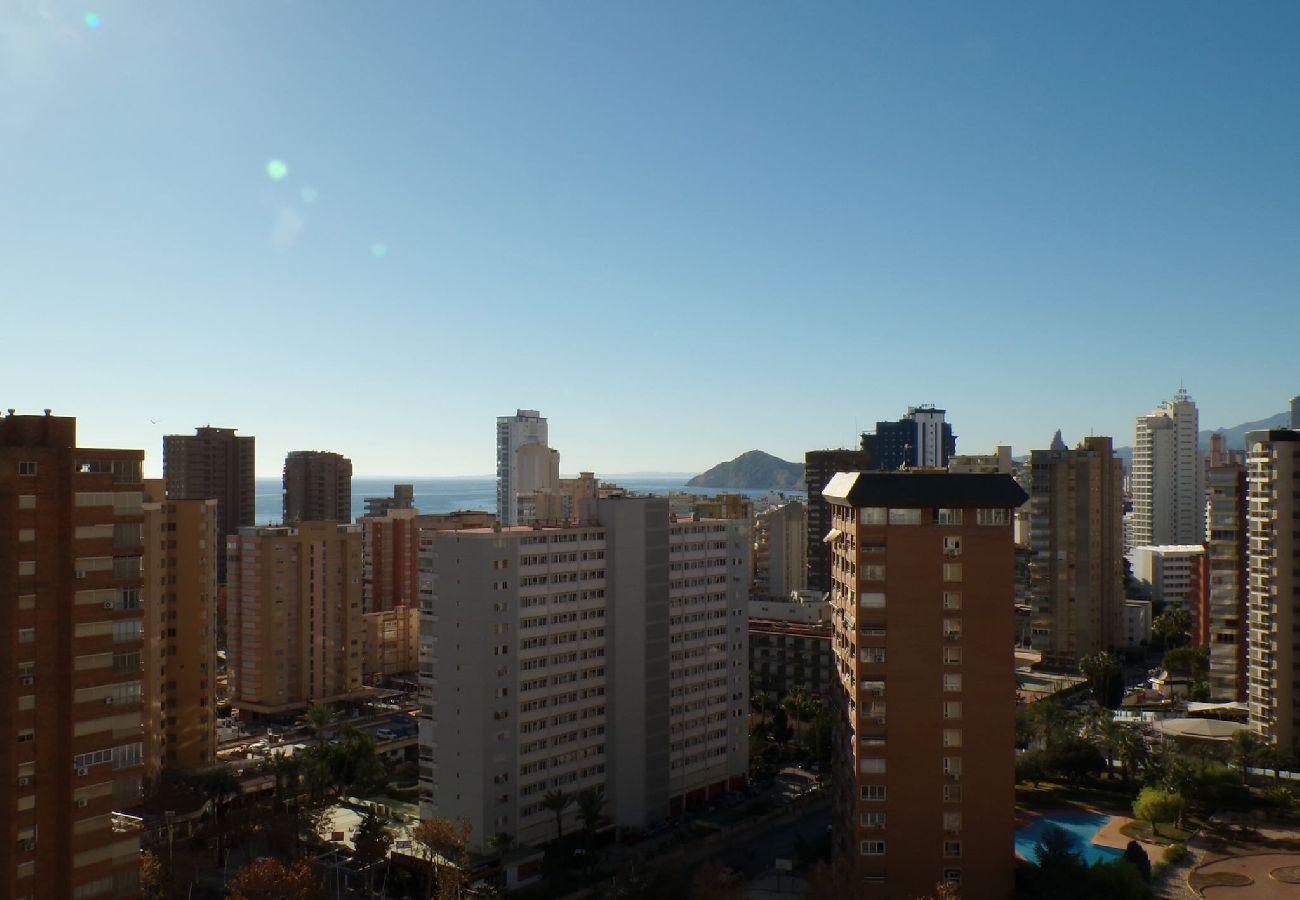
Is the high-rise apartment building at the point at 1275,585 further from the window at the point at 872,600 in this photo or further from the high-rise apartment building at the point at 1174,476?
the high-rise apartment building at the point at 1174,476

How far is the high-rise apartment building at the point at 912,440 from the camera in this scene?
16050 cm

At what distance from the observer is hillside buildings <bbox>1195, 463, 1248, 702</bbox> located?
53.3m

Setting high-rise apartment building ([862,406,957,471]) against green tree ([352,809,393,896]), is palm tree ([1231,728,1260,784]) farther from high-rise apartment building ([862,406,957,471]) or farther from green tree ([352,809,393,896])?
high-rise apartment building ([862,406,957,471])

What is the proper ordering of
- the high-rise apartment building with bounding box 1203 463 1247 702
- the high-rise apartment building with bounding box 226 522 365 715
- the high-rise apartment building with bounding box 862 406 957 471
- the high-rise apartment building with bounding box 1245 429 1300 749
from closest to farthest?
the high-rise apartment building with bounding box 1245 429 1300 749 < the high-rise apartment building with bounding box 1203 463 1247 702 < the high-rise apartment building with bounding box 226 522 365 715 < the high-rise apartment building with bounding box 862 406 957 471

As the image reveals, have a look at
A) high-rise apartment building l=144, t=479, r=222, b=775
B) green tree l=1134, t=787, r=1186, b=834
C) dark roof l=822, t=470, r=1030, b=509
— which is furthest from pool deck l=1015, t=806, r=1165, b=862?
high-rise apartment building l=144, t=479, r=222, b=775

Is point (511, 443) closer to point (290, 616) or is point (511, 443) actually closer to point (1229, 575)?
point (290, 616)

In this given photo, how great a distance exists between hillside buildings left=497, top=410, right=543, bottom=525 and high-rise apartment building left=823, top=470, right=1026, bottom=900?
10792cm

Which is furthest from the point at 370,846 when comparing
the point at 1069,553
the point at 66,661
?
the point at 1069,553

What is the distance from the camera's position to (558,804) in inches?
1444

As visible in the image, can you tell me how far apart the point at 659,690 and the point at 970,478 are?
1777cm

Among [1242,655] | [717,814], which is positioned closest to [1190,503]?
[1242,655]

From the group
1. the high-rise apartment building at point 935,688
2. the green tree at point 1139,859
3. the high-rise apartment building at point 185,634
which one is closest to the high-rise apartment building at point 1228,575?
the green tree at point 1139,859

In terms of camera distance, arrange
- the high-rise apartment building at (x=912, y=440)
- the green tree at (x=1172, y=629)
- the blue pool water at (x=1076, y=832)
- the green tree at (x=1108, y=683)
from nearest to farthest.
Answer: the blue pool water at (x=1076, y=832) → the green tree at (x=1108, y=683) → the green tree at (x=1172, y=629) → the high-rise apartment building at (x=912, y=440)

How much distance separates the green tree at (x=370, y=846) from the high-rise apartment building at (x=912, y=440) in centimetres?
12701
